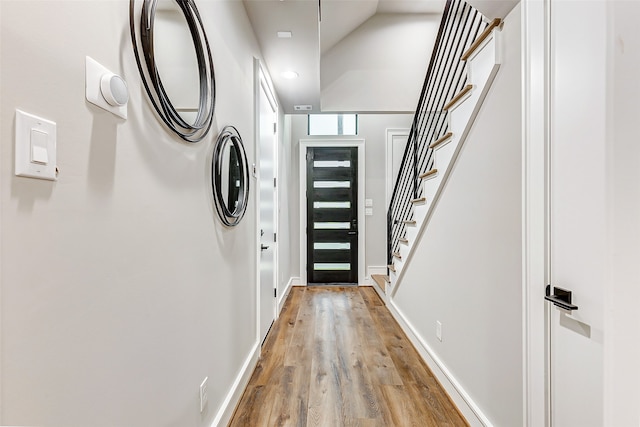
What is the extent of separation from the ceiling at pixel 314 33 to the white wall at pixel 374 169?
0.82 m

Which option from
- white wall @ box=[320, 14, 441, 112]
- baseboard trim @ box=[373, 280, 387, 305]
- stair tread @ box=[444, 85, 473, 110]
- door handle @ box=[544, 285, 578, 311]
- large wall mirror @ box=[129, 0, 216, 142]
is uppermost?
white wall @ box=[320, 14, 441, 112]

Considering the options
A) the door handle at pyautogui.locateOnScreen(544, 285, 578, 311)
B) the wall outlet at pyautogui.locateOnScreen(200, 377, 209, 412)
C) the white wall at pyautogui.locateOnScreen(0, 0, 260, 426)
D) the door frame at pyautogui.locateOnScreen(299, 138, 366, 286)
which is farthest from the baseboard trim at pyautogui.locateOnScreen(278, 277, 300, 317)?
the door handle at pyautogui.locateOnScreen(544, 285, 578, 311)

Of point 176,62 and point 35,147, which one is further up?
point 176,62

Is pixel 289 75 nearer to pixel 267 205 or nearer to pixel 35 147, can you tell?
pixel 267 205

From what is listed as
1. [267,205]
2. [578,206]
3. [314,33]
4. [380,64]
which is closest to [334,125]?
[380,64]

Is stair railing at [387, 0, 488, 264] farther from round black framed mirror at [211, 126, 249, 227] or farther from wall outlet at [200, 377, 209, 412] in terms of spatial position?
wall outlet at [200, 377, 209, 412]

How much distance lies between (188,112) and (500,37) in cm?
139

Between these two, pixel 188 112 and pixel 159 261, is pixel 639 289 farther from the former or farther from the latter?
pixel 188 112

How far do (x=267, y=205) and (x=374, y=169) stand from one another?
2440 mm

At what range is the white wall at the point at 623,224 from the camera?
799 millimetres

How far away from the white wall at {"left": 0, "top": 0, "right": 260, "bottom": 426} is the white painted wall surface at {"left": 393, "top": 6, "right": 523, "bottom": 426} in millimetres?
1328

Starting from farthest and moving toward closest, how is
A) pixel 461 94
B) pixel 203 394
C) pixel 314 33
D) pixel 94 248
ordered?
pixel 314 33, pixel 461 94, pixel 203 394, pixel 94 248

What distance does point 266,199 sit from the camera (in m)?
2.87

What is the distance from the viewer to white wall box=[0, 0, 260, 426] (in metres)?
0.52
